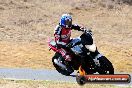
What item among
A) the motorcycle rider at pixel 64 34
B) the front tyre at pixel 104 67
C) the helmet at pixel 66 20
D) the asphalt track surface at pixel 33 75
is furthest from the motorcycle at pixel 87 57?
the asphalt track surface at pixel 33 75

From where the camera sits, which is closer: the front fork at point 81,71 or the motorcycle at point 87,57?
the front fork at point 81,71

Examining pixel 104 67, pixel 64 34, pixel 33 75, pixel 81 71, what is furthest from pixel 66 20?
pixel 33 75

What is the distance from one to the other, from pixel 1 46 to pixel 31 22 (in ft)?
20.5

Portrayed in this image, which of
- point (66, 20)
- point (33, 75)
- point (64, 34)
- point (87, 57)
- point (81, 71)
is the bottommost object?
point (33, 75)

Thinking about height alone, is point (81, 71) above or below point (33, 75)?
above

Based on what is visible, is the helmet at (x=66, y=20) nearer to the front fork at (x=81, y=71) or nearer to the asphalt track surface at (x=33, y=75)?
the front fork at (x=81, y=71)

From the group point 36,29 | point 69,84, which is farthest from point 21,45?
point 69,84

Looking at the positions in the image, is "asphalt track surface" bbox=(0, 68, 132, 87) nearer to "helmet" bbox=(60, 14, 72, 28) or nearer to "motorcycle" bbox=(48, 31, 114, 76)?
"motorcycle" bbox=(48, 31, 114, 76)

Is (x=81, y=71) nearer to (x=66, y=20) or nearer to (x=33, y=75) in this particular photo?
(x=66, y=20)

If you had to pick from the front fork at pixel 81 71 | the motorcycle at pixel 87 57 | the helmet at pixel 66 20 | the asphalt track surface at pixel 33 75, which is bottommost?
the asphalt track surface at pixel 33 75

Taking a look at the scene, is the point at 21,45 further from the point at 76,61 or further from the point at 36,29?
the point at 76,61

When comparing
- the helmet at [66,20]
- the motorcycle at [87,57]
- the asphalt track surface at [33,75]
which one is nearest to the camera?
the motorcycle at [87,57]

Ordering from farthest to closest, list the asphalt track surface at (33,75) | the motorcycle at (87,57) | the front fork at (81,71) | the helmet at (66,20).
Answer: the asphalt track surface at (33,75)
the helmet at (66,20)
the motorcycle at (87,57)
the front fork at (81,71)

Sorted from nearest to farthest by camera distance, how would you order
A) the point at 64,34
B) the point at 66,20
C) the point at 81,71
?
1. the point at 81,71
2. the point at 66,20
3. the point at 64,34
